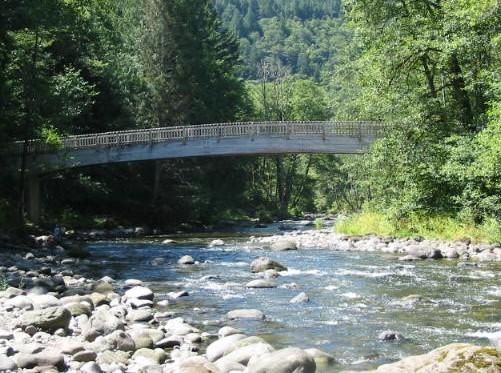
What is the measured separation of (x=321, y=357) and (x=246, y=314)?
2.81m

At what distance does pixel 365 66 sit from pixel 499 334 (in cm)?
1686

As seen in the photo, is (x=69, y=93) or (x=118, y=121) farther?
(x=118, y=121)

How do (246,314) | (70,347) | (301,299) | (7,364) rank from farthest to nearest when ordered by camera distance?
(301,299)
(246,314)
(70,347)
(7,364)

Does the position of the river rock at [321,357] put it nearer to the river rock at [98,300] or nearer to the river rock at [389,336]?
the river rock at [389,336]

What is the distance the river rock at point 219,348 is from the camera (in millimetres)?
7371

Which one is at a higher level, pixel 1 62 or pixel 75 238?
pixel 1 62

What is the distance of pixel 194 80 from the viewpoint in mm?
38906

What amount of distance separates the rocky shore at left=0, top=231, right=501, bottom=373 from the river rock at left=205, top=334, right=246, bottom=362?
12 mm

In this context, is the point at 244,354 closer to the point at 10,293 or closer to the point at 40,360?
the point at 40,360

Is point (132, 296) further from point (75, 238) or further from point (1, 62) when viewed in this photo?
point (75, 238)

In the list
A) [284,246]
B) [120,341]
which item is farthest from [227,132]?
[120,341]

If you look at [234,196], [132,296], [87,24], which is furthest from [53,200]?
[132,296]

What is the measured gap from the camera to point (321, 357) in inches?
281

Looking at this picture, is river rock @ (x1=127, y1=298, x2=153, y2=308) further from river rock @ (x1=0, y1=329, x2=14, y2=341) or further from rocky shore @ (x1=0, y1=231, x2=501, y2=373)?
river rock @ (x1=0, y1=329, x2=14, y2=341)
